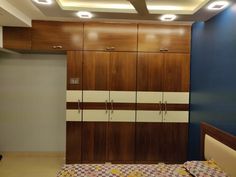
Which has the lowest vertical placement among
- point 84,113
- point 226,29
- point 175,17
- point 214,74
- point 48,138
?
point 48,138

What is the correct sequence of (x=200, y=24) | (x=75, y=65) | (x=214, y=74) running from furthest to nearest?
1. (x=75, y=65)
2. (x=200, y=24)
3. (x=214, y=74)

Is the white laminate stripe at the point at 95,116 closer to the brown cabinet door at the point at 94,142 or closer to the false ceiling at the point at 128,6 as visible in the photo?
the brown cabinet door at the point at 94,142

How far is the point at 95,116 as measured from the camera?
13.0ft

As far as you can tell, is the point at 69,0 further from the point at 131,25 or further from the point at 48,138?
the point at 48,138

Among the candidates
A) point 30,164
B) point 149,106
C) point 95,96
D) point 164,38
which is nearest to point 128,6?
point 164,38

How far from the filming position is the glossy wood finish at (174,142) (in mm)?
4035

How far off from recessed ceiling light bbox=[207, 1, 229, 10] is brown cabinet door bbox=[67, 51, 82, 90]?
2.12 m

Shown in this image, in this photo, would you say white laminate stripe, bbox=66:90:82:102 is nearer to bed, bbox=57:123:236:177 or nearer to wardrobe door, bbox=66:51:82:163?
wardrobe door, bbox=66:51:82:163

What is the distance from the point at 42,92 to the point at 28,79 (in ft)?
1.16

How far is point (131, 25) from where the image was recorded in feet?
13.0

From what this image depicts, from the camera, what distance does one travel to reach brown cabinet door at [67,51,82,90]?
3912 millimetres

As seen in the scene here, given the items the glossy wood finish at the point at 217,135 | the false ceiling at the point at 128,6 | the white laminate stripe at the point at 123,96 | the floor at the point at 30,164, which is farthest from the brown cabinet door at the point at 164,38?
the floor at the point at 30,164

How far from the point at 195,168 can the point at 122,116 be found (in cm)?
168

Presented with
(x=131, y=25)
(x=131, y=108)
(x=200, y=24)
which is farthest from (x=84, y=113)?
(x=200, y=24)
